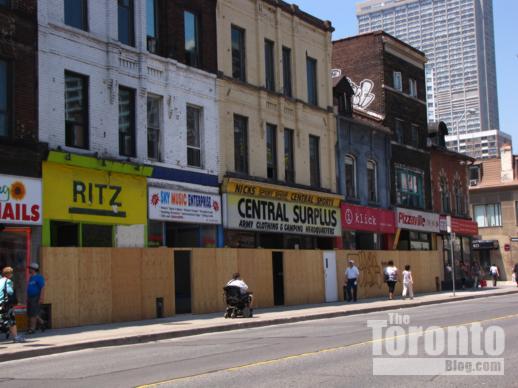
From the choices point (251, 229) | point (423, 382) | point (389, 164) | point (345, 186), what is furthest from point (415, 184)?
point (423, 382)

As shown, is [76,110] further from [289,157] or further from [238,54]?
[289,157]

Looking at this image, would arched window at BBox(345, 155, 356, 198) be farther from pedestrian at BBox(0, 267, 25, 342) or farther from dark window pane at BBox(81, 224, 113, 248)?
pedestrian at BBox(0, 267, 25, 342)

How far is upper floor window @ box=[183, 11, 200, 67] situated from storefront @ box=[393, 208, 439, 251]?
1641 centimetres

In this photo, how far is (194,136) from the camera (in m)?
28.0

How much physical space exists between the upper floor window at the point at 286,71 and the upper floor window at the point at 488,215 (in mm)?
35523

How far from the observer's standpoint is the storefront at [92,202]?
21578mm

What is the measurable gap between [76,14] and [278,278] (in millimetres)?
12153

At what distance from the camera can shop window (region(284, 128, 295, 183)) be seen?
32.7m

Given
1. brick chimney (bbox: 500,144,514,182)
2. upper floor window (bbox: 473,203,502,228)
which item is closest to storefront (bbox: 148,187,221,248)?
upper floor window (bbox: 473,203,502,228)

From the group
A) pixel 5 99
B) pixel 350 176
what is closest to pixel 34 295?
pixel 5 99

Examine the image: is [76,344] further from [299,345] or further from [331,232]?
[331,232]

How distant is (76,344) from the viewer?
54.0ft

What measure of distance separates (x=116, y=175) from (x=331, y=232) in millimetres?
13594

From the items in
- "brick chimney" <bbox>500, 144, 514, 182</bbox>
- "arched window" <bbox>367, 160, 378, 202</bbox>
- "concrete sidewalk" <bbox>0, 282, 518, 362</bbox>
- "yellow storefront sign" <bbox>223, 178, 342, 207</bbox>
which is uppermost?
"brick chimney" <bbox>500, 144, 514, 182</bbox>
